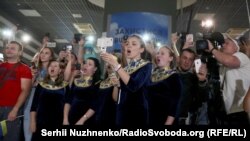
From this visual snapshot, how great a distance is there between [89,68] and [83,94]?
282 mm

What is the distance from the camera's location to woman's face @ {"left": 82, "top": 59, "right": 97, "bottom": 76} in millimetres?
3014

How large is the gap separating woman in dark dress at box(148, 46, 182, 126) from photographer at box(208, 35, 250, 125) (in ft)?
1.41

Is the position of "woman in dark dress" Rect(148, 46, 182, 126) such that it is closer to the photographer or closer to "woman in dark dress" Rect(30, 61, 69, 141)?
the photographer

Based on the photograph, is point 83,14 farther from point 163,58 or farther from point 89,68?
point 163,58

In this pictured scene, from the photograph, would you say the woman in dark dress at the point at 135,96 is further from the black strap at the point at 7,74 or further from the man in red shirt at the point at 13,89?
the black strap at the point at 7,74

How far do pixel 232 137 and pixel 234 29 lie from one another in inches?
364

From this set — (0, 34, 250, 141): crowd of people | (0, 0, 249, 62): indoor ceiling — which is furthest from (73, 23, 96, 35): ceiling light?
(0, 34, 250, 141): crowd of people

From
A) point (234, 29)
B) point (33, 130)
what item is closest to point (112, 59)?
point (33, 130)

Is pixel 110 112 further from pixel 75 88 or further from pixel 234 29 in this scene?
pixel 234 29

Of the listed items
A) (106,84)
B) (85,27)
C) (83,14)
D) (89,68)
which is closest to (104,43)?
(106,84)

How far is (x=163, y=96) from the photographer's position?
2.45 meters

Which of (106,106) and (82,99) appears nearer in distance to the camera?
(106,106)

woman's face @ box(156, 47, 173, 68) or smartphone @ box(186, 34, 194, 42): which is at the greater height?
smartphone @ box(186, 34, 194, 42)

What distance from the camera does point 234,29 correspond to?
33.3 ft
